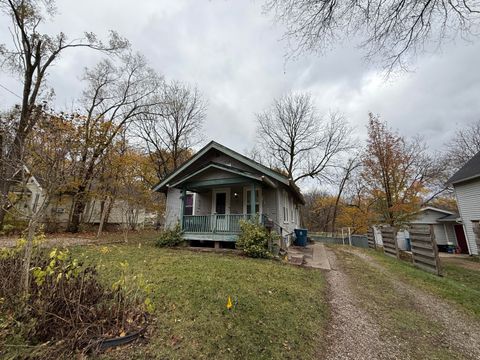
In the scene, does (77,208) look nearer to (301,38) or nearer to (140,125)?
(140,125)

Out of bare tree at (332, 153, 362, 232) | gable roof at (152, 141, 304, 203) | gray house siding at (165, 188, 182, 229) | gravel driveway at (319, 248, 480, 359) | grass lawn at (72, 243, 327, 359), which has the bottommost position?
gravel driveway at (319, 248, 480, 359)

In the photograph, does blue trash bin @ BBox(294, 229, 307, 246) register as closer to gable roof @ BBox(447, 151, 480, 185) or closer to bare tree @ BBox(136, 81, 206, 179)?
gable roof @ BBox(447, 151, 480, 185)

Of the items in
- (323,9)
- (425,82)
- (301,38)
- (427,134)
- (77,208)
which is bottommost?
(77,208)

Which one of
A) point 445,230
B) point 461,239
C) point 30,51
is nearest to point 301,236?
point 461,239

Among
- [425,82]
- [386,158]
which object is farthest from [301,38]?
[386,158]

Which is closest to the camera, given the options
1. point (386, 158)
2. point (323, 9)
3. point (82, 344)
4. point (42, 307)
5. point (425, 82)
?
point (82, 344)

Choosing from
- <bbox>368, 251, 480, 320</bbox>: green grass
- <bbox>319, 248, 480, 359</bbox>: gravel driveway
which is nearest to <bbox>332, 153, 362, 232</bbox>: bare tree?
<bbox>368, 251, 480, 320</bbox>: green grass

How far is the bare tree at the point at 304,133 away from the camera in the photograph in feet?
73.2

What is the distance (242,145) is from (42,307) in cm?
2805

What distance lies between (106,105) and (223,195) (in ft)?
43.9

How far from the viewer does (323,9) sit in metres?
3.30

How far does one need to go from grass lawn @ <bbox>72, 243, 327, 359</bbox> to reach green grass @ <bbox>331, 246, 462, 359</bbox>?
97cm

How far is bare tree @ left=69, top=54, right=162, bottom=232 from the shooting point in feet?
49.7

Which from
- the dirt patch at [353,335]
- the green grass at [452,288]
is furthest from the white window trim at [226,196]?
the green grass at [452,288]
